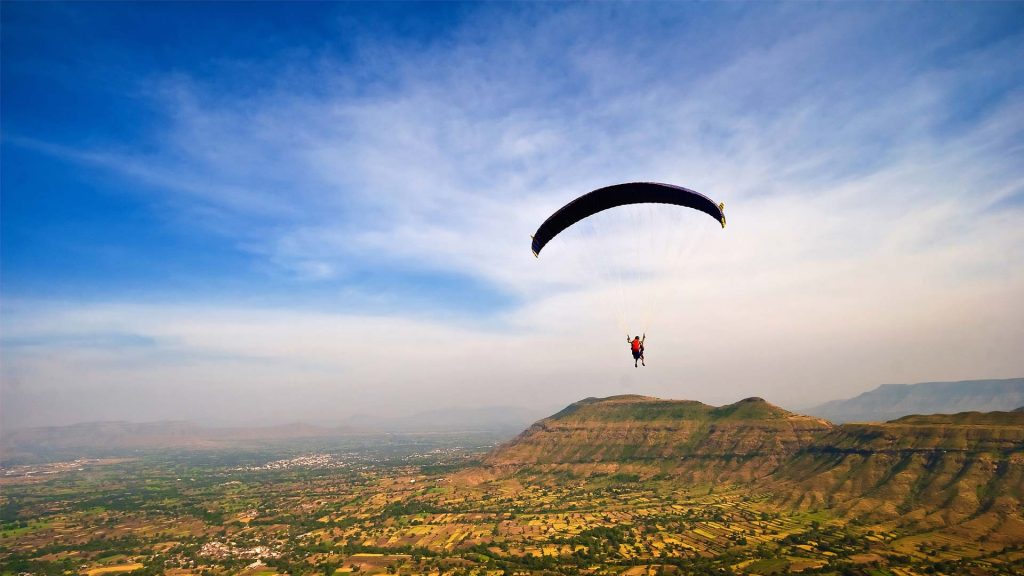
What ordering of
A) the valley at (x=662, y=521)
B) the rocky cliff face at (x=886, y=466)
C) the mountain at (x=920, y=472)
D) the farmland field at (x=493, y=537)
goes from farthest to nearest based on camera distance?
the rocky cliff face at (x=886, y=466)
the mountain at (x=920, y=472)
the valley at (x=662, y=521)
the farmland field at (x=493, y=537)

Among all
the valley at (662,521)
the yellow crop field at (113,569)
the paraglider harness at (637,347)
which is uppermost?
the paraglider harness at (637,347)

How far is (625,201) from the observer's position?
3981cm

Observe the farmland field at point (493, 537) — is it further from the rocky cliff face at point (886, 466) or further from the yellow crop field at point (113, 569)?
the rocky cliff face at point (886, 466)

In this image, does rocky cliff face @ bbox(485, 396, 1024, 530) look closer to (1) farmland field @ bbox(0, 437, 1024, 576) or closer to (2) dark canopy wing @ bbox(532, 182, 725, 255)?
(1) farmland field @ bbox(0, 437, 1024, 576)

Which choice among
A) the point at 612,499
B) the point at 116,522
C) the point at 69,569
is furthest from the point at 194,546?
the point at 612,499

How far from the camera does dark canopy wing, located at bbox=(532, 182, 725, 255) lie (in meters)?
37.0

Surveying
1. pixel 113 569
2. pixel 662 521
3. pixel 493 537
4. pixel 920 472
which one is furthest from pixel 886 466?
pixel 113 569

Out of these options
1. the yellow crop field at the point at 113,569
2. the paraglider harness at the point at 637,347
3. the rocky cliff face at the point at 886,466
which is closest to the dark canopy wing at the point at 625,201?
the paraglider harness at the point at 637,347

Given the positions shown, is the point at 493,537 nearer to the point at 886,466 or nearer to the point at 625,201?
the point at 625,201

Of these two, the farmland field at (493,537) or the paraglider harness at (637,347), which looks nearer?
the paraglider harness at (637,347)

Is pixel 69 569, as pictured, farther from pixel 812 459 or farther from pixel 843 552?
pixel 812 459

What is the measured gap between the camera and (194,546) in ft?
410

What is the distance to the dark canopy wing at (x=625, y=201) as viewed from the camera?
36969mm

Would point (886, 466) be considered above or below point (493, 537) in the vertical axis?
above
